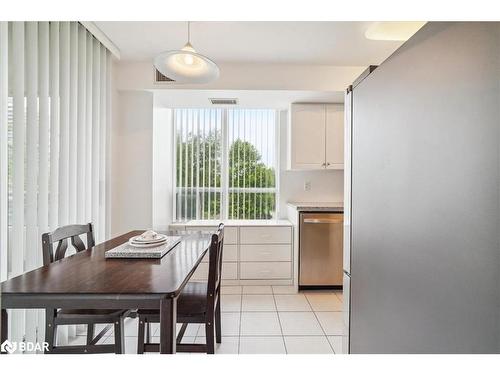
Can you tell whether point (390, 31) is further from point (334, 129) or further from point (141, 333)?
point (141, 333)

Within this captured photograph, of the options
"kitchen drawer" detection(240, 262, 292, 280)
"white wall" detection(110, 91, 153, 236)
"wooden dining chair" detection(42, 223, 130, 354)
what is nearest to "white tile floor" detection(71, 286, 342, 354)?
"kitchen drawer" detection(240, 262, 292, 280)

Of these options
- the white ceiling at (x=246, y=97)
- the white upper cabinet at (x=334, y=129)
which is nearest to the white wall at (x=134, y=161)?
the white ceiling at (x=246, y=97)

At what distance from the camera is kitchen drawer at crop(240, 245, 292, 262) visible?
345 cm

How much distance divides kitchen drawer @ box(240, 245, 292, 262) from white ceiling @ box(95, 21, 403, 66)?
195cm

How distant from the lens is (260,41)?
2545mm

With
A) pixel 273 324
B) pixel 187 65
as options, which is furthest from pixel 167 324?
pixel 273 324

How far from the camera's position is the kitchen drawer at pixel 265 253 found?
3445 mm

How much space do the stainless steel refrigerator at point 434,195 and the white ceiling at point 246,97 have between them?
7.25 feet

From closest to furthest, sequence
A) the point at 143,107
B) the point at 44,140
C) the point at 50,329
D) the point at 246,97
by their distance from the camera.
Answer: the point at 50,329
the point at 44,140
the point at 143,107
the point at 246,97

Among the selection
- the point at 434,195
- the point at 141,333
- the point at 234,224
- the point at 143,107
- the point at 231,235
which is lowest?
the point at 141,333

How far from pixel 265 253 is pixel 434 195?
115 inches

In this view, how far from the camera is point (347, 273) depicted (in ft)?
4.11
